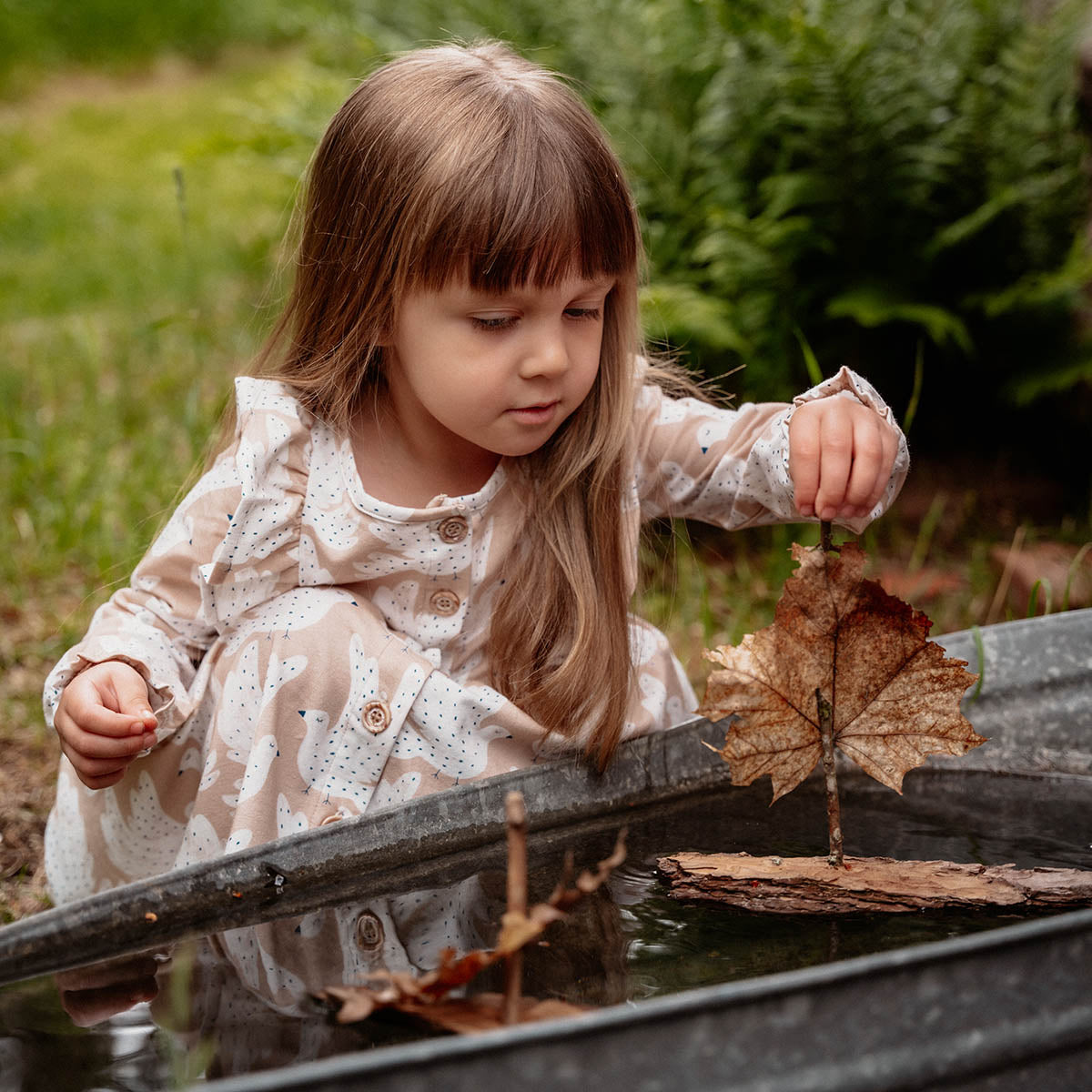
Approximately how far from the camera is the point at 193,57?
39.9ft

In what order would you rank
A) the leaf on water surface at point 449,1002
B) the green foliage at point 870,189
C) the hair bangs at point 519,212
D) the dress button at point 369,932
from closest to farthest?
the leaf on water surface at point 449,1002
the dress button at point 369,932
the hair bangs at point 519,212
the green foliage at point 870,189

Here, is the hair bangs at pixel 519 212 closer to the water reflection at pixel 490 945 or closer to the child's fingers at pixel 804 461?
the child's fingers at pixel 804 461

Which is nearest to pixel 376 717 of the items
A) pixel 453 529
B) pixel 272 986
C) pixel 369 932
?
pixel 453 529

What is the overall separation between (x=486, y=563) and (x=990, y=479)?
6.13 feet

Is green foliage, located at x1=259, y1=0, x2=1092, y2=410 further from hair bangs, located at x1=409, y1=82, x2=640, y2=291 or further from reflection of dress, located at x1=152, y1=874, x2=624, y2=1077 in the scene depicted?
reflection of dress, located at x1=152, y1=874, x2=624, y2=1077

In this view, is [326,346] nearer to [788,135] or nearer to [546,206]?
[546,206]

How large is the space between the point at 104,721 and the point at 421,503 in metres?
0.56

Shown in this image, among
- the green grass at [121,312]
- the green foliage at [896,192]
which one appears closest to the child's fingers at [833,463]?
the green grass at [121,312]

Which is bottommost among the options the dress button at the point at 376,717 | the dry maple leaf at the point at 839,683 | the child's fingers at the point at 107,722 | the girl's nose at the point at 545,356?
the dress button at the point at 376,717

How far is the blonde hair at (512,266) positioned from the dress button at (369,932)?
1.32 ft

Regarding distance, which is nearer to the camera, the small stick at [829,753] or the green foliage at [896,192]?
the small stick at [829,753]

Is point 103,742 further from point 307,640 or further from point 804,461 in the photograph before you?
point 804,461

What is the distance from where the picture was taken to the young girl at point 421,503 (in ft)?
5.24

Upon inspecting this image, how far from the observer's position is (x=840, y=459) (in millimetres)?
1465
